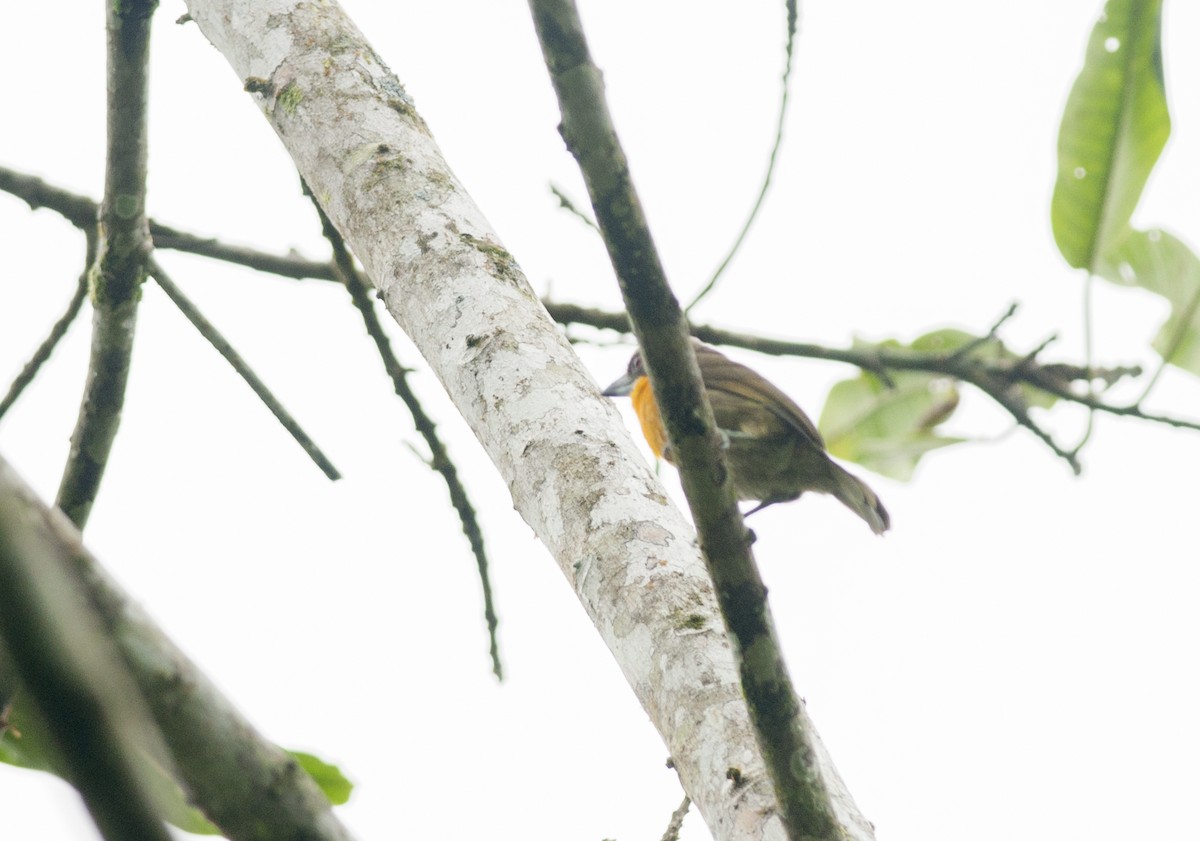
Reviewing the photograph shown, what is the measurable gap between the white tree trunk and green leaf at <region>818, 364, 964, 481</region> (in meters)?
1.94

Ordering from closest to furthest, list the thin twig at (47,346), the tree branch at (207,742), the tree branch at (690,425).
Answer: the tree branch at (207,742), the tree branch at (690,425), the thin twig at (47,346)

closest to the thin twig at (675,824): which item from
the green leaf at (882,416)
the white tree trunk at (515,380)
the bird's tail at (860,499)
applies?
the white tree trunk at (515,380)

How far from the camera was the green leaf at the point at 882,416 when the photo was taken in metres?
3.89

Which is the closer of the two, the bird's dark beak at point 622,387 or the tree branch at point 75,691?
the tree branch at point 75,691

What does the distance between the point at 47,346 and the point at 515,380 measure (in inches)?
56.5

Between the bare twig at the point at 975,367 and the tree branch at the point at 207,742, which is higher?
the bare twig at the point at 975,367

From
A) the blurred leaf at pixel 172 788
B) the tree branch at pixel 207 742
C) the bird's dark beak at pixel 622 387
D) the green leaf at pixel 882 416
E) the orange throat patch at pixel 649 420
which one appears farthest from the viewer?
the bird's dark beak at pixel 622 387

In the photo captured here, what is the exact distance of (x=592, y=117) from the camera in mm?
1223

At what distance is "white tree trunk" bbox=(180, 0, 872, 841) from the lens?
1.73 meters

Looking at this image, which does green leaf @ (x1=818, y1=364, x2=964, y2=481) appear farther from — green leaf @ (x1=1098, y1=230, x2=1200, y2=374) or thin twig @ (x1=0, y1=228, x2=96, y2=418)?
thin twig @ (x1=0, y1=228, x2=96, y2=418)

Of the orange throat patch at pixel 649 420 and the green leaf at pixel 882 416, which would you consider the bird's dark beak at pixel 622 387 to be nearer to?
the orange throat patch at pixel 649 420

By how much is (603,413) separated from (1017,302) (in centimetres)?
144

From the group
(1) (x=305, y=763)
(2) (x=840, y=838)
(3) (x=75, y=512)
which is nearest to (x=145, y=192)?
(3) (x=75, y=512)

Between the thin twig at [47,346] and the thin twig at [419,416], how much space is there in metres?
0.63
